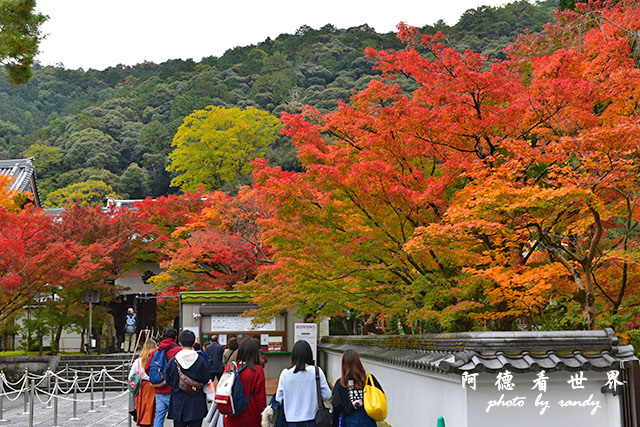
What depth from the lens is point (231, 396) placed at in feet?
23.8

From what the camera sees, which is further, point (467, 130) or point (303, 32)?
point (303, 32)

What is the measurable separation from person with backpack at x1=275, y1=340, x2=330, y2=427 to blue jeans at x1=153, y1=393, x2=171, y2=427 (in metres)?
2.55

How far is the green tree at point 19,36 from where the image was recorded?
10844 mm

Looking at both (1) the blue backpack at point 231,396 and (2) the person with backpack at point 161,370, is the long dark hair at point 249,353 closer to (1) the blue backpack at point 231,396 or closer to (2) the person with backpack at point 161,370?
(1) the blue backpack at point 231,396

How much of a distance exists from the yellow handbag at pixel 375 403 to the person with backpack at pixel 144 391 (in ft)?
13.9

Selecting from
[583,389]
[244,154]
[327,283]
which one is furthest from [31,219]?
[244,154]

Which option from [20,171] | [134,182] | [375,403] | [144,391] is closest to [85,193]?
[134,182]

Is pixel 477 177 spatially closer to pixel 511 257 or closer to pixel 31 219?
Answer: pixel 511 257

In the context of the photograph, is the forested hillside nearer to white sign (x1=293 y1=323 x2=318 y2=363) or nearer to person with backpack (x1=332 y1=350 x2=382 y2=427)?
white sign (x1=293 y1=323 x2=318 y2=363)

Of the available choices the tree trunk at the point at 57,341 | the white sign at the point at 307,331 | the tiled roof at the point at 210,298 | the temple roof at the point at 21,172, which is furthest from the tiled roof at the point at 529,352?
the temple roof at the point at 21,172

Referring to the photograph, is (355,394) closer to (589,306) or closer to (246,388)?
(246,388)

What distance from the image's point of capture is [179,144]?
57.5 metres

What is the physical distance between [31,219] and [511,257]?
20.7m

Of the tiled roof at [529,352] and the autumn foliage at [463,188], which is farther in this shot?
the autumn foliage at [463,188]
